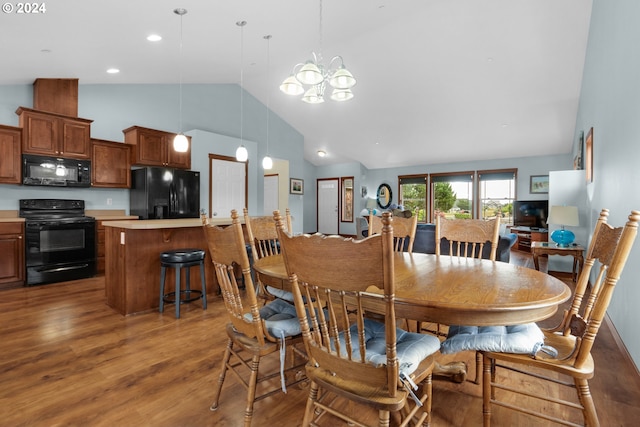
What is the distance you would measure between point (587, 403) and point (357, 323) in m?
0.96

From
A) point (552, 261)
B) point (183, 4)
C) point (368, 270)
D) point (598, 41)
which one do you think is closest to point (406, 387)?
point (368, 270)

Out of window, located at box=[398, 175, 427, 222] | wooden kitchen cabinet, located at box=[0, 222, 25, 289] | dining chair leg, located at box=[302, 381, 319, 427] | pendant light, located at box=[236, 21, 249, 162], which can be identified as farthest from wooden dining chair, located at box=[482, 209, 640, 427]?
window, located at box=[398, 175, 427, 222]

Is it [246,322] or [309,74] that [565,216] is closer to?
[309,74]

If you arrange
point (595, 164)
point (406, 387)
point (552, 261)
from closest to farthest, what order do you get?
1. point (406, 387)
2. point (595, 164)
3. point (552, 261)

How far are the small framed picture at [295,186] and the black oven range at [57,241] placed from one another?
14.7 feet

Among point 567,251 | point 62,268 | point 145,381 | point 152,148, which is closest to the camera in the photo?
point 145,381

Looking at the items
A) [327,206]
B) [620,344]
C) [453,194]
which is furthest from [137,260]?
[453,194]

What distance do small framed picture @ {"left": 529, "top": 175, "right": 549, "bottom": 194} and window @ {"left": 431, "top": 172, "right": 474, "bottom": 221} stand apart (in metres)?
1.41

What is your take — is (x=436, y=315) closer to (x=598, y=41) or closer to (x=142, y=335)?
(x=142, y=335)

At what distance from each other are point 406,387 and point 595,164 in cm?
405

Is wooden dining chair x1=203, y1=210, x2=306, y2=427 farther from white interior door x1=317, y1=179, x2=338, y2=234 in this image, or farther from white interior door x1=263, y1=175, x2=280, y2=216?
white interior door x1=317, y1=179, x2=338, y2=234

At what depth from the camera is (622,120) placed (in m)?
2.51

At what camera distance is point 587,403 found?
1.27m

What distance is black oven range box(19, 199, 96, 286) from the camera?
4238mm
